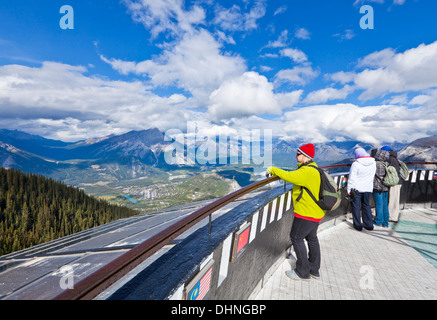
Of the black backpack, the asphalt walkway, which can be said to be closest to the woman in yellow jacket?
the black backpack

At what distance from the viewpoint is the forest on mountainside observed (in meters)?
49.7

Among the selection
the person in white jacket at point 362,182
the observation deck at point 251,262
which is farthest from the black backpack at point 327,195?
the person in white jacket at point 362,182

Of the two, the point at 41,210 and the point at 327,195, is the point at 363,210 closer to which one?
the point at 327,195

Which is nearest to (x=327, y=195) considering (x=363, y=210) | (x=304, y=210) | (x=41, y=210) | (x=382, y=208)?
(x=304, y=210)

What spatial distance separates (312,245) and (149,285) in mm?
3063

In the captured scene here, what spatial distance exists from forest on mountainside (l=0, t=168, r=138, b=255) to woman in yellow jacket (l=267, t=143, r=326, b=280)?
56484mm

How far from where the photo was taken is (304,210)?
3484mm

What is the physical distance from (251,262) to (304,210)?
123 cm

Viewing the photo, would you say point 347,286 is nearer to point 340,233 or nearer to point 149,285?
point 340,233

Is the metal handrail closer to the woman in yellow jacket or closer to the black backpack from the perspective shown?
the woman in yellow jacket
